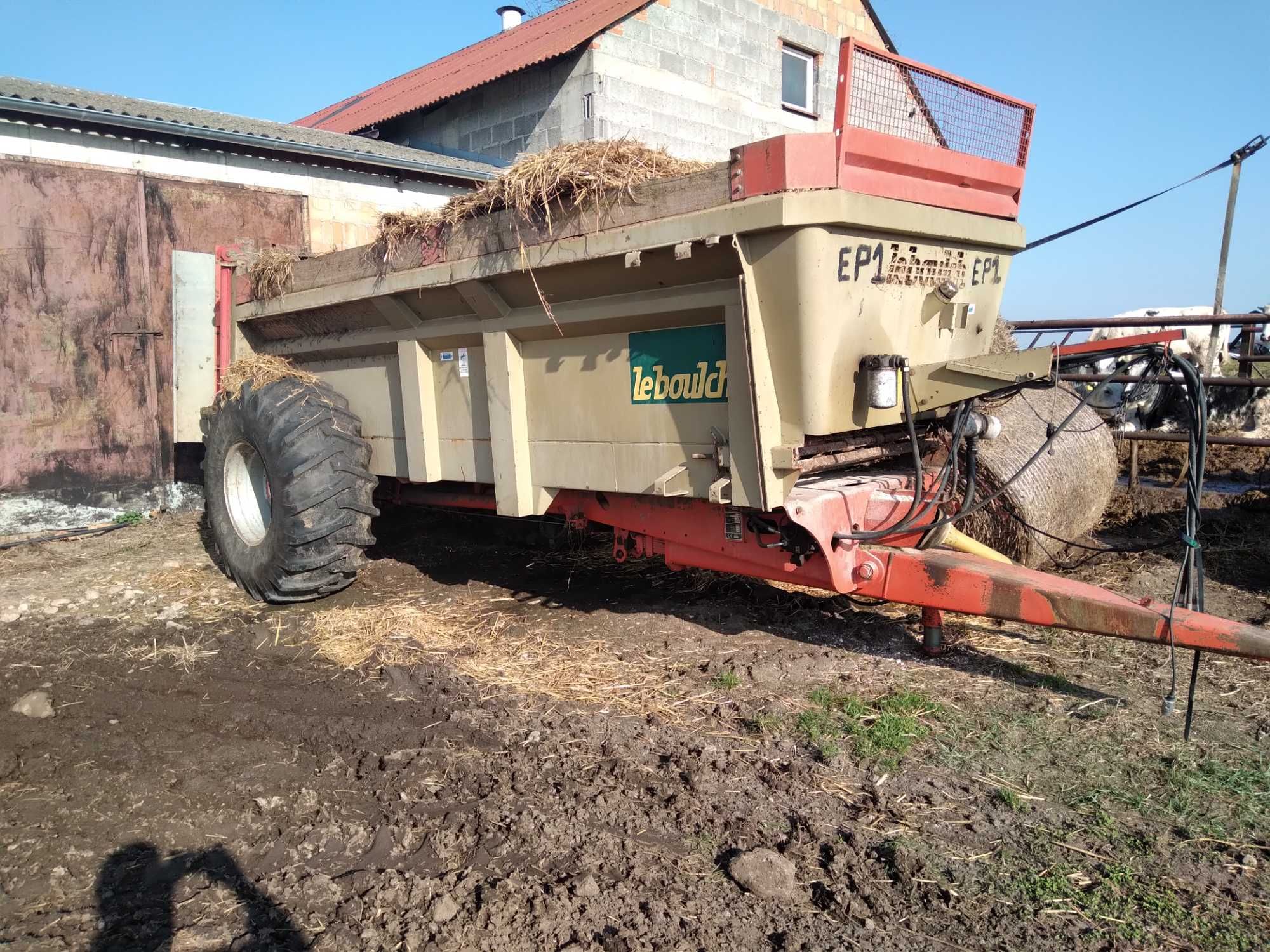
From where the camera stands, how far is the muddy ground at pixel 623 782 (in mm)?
2508

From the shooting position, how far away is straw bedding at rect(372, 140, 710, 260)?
13.1ft

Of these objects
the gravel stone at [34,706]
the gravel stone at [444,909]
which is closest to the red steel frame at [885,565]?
the gravel stone at [444,909]

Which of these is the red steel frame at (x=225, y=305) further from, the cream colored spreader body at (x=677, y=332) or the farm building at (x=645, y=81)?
the farm building at (x=645, y=81)

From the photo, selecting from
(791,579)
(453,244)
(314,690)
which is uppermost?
(453,244)

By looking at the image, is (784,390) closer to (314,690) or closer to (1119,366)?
(1119,366)

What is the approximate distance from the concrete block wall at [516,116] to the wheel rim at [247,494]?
8.14 meters

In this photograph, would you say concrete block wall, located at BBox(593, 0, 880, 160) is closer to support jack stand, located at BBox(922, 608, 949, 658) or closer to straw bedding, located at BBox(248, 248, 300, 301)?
straw bedding, located at BBox(248, 248, 300, 301)

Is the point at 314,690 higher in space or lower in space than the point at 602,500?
lower

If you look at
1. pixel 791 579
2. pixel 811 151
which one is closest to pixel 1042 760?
pixel 791 579

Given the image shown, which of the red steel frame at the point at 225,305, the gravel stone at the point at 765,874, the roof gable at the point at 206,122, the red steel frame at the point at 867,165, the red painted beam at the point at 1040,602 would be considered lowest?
the gravel stone at the point at 765,874

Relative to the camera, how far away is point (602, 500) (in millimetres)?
4715

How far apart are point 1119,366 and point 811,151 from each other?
1647 millimetres

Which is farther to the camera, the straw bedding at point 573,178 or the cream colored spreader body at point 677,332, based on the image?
the straw bedding at point 573,178

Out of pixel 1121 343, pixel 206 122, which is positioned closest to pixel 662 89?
pixel 206 122
